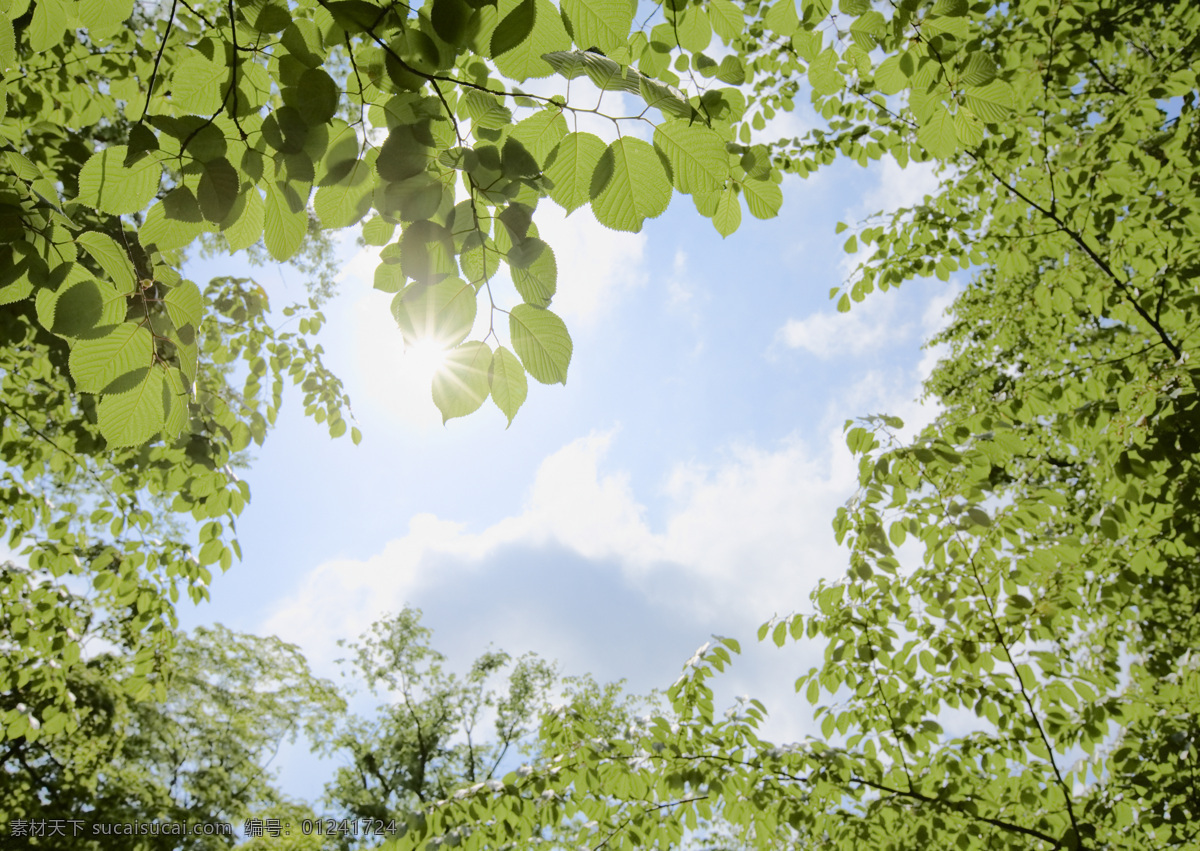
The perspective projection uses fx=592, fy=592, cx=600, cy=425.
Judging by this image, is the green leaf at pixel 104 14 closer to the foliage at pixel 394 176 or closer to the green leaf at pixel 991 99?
the foliage at pixel 394 176

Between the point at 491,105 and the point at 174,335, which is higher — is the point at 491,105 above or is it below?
above

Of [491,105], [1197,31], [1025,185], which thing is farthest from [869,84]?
[491,105]

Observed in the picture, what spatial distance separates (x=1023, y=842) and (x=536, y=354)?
320 cm

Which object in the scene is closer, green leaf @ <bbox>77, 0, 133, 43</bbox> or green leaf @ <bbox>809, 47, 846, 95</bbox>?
green leaf @ <bbox>77, 0, 133, 43</bbox>

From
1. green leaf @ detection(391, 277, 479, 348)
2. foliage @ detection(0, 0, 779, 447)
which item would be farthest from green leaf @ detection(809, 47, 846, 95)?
green leaf @ detection(391, 277, 479, 348)

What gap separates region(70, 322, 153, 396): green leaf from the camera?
0.94 metres

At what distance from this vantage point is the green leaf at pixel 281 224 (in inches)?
39.1

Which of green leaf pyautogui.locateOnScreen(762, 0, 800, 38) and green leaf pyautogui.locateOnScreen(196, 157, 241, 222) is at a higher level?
green leaf pyautogui.locateOnScreen(762, 0, 800, 38)

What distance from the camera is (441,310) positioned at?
958 mm

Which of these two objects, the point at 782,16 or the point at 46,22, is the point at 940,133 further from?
the point at 46,22

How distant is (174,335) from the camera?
1024mm

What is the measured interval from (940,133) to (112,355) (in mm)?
1930

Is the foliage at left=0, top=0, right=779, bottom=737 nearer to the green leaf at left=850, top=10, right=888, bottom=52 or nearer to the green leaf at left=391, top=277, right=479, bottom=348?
the green leaf at left=391, top=277, right=479, bottom=348

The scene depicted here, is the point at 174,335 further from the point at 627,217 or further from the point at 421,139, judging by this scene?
the point at 627,217
